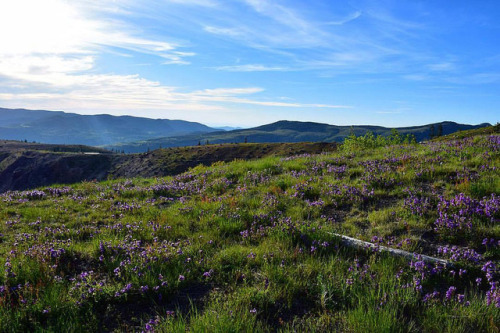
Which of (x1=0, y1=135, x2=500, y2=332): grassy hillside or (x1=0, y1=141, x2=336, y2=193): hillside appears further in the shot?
(x1=0, y1=141, x2=336, y2=193): hillside

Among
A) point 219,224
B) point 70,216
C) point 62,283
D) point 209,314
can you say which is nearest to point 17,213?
point 70,216

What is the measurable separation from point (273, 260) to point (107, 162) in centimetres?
19526

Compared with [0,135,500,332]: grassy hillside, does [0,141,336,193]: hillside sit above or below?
below

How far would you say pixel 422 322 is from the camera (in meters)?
3.82

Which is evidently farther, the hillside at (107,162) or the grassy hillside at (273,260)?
the hillside at (107,162)

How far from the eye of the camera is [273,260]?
550cm

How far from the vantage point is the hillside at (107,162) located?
152375 mm

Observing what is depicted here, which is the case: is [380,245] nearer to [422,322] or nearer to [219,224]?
[422,322]

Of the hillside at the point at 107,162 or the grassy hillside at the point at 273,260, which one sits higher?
the grassy hillside at the point at 273,260

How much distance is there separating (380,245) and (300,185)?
14.0 ft

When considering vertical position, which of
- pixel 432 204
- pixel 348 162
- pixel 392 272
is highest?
pixel 348 162

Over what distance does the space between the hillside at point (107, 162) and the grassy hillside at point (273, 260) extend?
13698 centimetres

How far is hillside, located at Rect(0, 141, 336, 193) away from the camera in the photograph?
15238cm

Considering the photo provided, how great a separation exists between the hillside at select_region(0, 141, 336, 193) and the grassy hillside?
136982 mm
